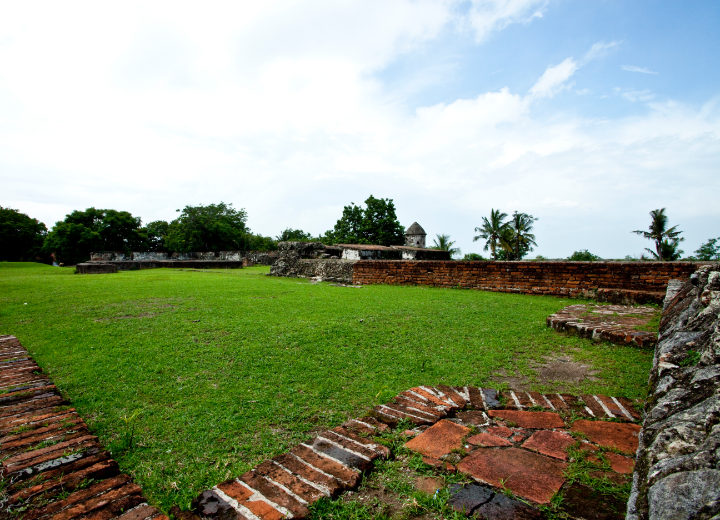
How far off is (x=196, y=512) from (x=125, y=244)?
124ft

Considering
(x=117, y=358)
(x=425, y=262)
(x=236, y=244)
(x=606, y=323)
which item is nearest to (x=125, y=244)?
(x=236, y=244)

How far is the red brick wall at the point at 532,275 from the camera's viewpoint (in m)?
6.50

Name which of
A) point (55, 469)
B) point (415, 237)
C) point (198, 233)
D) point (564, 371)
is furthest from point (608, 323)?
point (415, 237)

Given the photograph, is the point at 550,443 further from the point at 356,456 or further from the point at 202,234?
the point at 202,234

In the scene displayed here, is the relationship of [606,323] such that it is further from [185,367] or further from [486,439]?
[185,367]

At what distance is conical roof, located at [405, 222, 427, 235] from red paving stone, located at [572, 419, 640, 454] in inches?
1653

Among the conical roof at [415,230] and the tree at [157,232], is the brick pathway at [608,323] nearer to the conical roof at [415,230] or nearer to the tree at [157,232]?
the conical roof at [415,230]

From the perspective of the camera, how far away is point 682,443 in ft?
2.92

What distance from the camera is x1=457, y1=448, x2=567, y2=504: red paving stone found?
4.43 ft

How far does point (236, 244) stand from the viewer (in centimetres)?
4000

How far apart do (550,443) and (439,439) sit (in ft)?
1.69

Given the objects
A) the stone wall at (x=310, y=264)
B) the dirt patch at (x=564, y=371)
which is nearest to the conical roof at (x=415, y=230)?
the stone wall at (x=310, y=264)

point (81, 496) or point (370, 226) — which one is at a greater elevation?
point (370, 226)

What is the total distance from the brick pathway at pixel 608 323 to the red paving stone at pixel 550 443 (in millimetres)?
2370
